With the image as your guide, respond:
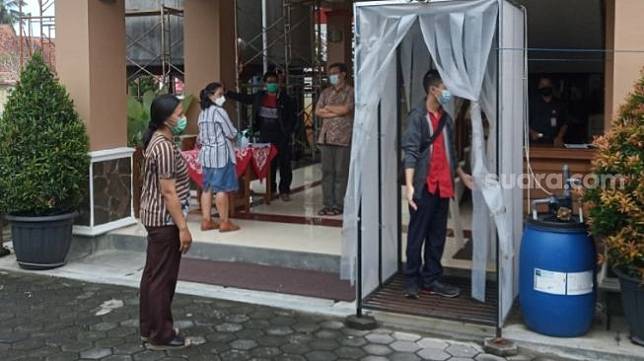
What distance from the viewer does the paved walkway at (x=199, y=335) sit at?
14.9ft

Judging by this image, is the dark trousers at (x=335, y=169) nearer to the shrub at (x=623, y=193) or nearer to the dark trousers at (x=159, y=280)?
the dark trousers at (x=159, y=280)

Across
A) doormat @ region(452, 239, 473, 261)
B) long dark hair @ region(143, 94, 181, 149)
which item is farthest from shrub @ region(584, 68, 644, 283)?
long dark hair @ region(143, 94, 181, 149)

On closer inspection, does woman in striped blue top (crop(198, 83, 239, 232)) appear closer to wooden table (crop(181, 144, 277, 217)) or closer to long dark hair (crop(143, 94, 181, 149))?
wooden table (crop(181, 144, 277, 217))

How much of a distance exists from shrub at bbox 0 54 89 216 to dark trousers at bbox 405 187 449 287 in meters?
3.28

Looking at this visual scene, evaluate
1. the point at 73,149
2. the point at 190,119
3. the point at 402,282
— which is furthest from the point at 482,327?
the point at 190,119

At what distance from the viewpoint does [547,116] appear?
8352mm

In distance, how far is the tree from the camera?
51.8 ft

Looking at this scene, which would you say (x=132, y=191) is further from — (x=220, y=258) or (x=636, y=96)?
(x=636, y=96)

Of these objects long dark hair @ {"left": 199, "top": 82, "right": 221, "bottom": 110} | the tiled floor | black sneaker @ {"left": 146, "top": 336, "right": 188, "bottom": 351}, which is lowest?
black sneaker @ {"left": 146, "top": 336, "right": 188, "bottom": 351}

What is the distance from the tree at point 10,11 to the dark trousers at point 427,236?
12.4m

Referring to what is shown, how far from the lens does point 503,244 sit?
181 inches

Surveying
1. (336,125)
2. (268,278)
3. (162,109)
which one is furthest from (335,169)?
(162,109)

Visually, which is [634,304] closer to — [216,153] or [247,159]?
[216,153]

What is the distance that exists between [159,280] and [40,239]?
8.12ft
